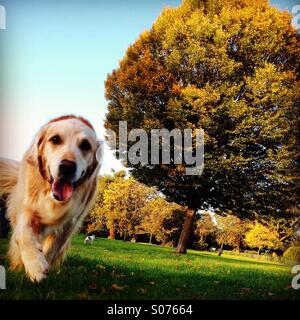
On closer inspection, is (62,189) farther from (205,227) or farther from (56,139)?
(205,227)

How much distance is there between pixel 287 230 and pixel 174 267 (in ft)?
9.95

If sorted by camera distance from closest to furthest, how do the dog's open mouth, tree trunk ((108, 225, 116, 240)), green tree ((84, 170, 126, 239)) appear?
the dog's open mouth → green tree ((84, 170, 126, 239)) → tree trunk ((108, 225, 116, 240))

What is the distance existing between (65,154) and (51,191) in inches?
23.5

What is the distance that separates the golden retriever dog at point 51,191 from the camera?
14.7 feet

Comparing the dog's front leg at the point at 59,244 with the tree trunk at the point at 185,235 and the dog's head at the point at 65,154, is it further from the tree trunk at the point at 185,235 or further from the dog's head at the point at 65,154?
the tree trunk at the point at 185,235

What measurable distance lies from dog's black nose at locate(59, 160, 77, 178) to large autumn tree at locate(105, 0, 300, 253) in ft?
8.88

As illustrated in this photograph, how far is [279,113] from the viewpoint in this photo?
826 cm

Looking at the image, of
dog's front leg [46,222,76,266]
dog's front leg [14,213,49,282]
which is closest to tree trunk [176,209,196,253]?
dog's front leg [46,222,76,266]

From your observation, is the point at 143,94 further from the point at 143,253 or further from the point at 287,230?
the point at 287,230

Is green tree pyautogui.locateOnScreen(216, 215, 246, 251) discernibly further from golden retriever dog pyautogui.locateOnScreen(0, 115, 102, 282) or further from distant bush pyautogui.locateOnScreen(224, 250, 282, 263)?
golden retriever dog pyautogui.locateOnScreen(0, 115, 102, 282)

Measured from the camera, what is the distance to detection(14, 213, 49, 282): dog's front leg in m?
4.23

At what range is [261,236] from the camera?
26.2ft
